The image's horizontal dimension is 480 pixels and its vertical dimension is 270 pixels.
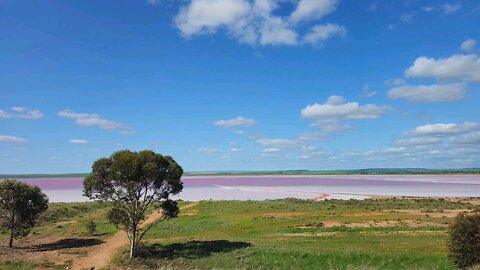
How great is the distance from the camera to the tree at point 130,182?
1389 inches

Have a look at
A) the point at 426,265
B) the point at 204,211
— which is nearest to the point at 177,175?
the point at 426,265

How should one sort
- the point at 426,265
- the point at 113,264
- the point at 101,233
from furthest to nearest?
the point at 101,233 → the point at 113,264 → the point at 426,265

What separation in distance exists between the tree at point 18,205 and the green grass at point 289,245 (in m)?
12.6

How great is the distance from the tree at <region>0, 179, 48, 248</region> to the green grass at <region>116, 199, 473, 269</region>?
1264cm

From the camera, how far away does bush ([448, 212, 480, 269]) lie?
23.3 m

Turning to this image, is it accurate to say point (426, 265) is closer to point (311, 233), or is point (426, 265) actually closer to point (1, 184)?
point (311, 233)

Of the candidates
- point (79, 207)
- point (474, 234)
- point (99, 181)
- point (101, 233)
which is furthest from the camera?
point (79, 207)

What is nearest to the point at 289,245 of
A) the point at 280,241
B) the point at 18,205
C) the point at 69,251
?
the point at 280,241

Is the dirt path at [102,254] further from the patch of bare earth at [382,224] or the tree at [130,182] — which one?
the patch of bare earth at [382,224]

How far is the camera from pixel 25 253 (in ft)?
120

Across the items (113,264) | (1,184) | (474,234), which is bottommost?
(113,264)

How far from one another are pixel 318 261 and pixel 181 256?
12063mm

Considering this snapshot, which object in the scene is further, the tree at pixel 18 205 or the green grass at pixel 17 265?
the tree at pixel 18 205

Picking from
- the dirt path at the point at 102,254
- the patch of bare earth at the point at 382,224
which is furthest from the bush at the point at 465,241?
the dirt path at the point at 102,254
